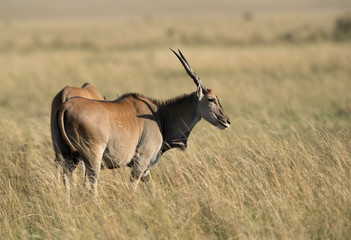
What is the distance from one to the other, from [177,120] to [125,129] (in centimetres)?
94

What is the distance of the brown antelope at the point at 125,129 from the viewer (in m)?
4.91

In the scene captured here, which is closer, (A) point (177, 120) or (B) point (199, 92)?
(B) point (199, 92)

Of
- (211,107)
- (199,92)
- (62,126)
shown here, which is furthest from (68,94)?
(211,107)

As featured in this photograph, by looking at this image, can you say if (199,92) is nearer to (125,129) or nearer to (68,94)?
(125,129)

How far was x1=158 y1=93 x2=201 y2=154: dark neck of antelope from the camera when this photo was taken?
19.6 ft

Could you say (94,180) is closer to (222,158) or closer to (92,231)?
(92,231)

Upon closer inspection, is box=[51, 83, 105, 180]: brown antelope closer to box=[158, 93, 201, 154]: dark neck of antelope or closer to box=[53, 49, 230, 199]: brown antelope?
box=[53, 49, 230, 199]: brown antelope

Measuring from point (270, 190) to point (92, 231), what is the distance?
6.07 ft

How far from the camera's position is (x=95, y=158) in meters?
4.95

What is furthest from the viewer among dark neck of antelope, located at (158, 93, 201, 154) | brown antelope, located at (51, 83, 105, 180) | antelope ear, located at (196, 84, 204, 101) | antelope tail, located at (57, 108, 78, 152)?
brown antelope, located at (51, 83, 105, 180)

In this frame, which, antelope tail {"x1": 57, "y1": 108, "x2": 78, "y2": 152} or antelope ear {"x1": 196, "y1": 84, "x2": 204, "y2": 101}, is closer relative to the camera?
antelope tail {"x1": 57, "y1": 108, "x2": 78, "y2": 152}

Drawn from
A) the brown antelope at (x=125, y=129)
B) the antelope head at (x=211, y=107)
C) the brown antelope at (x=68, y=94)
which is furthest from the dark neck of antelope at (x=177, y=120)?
the brown antelope at (x=68, y=94)

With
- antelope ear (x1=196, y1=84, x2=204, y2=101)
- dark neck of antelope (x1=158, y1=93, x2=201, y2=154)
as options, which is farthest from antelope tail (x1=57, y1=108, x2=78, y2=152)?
antelope ear (x1=196, y1=84, x2=204, y2=101)

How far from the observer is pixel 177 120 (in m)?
6.01
